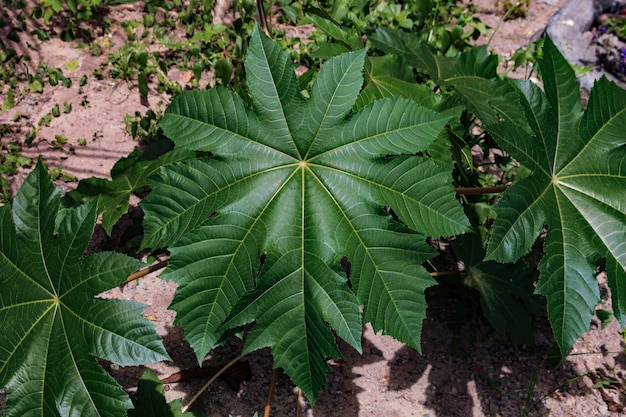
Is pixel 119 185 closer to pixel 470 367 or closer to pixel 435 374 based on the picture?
pixel 435 374

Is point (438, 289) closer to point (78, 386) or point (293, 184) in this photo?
point (293, 184)

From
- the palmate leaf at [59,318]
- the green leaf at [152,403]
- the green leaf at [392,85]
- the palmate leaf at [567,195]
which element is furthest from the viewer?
the green leaf at [392,85]

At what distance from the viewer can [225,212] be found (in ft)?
6.86

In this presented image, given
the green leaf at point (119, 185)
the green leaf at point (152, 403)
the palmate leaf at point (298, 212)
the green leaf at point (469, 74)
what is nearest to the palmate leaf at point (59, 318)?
the palmate leaf at point (298, 212)

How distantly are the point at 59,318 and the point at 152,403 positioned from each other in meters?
0.55

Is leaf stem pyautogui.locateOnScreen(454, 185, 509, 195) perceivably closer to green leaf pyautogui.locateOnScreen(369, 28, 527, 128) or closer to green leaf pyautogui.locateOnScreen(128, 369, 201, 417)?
green leaf pyautogui.locateOnScreen(369, 28, 527, 128)

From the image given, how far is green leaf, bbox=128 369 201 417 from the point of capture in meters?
2.36

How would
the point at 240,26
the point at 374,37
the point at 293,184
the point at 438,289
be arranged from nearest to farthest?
1. the point at 293,184
2. the point at 374,37
3. the point at 438,289
4. the point at 240,26

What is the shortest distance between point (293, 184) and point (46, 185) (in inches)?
33.7

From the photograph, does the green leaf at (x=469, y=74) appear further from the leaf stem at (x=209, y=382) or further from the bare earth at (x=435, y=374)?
the leaf stem at (x=209, y=382)

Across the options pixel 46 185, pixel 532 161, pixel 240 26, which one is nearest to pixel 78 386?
pixel 46 185

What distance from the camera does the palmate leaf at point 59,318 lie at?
6.50 ft

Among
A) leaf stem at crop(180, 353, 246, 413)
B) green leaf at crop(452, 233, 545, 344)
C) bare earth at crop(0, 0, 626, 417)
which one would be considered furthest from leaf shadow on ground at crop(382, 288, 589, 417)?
leaf stem at crop(180, 353, 246, 413)

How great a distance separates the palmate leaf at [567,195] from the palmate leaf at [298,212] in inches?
9.8
